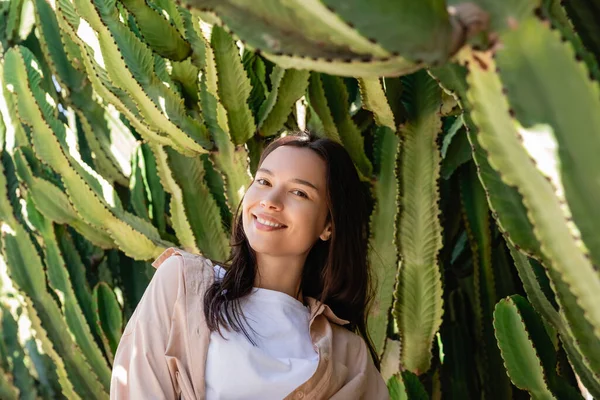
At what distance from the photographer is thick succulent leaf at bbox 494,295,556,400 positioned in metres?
1.65

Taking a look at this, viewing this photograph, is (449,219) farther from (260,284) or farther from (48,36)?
(48,36)

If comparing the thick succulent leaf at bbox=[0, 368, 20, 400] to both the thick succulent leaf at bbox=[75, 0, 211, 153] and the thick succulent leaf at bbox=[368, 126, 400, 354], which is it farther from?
the thick succulent leaf at bbox=[368, 126, 400, 354]

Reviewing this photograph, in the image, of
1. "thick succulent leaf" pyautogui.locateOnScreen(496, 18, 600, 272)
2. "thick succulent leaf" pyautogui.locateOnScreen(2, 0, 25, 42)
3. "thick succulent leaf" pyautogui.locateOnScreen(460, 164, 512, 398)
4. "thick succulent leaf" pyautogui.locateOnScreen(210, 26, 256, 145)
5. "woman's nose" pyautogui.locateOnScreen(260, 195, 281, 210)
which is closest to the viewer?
"thick succulent leaf" pyautogui.locateOnScreen(496, 18, 600, 272)

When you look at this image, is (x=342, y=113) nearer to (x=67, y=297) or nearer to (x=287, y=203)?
(x=287, y=203)

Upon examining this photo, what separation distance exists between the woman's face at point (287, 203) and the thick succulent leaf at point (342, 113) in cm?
52

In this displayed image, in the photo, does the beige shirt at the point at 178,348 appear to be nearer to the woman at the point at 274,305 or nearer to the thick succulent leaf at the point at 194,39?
the woman at the point at 274,305

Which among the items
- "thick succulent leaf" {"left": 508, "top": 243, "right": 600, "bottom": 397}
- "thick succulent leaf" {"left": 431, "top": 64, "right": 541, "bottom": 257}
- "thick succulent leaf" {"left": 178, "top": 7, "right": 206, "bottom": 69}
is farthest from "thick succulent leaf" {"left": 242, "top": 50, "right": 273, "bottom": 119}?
"thick succulent leaf" {"left": 431, "top": 64, "right": 541, "bottom": 257}

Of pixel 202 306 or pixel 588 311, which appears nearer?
pixel 588 311

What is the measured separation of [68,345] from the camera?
3.03 meters

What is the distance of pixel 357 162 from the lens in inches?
93.7

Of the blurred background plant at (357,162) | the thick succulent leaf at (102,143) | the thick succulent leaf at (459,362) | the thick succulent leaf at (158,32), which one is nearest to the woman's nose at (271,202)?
the blurred background plant at (357,162)

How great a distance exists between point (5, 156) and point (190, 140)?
4.13ft

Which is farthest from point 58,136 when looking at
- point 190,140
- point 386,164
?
point 386,164

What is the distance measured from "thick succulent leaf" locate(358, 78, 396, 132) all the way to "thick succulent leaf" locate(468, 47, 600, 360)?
3.76 ft
